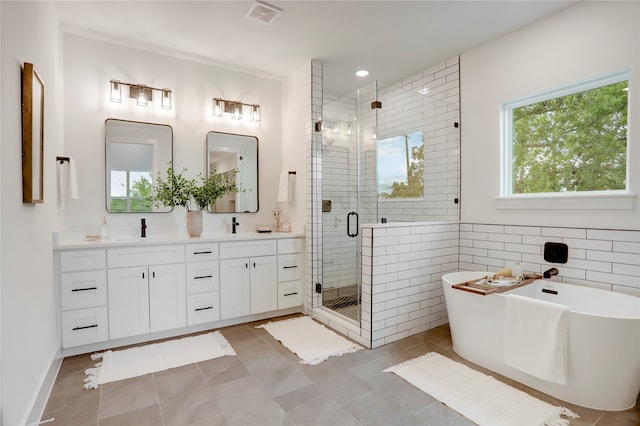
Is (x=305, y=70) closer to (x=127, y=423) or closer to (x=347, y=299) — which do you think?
(x=347, y=299)

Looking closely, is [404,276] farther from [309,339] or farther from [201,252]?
[201,252]

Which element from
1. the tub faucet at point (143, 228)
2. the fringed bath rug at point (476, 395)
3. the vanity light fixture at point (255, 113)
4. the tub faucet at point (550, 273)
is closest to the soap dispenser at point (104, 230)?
the tub faucet at point (143, 228)

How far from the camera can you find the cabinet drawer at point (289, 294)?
360cm

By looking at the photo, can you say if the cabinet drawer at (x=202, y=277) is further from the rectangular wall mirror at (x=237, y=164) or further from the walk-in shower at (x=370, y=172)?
the walk-in shower at (x=370, y=172)

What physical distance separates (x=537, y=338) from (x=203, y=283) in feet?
9.02

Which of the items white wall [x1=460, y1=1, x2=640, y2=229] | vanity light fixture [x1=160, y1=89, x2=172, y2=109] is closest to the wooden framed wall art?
vanity light fixture [x1=160, y1=89, x2=172, y2=109]

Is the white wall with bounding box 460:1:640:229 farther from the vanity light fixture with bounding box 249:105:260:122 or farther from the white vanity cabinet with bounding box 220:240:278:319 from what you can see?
the vanity light fixture with bounding box 249:105:260:122

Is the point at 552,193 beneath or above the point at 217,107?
beneath

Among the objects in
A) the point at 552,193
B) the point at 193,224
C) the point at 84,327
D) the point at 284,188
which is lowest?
the point at 84,327

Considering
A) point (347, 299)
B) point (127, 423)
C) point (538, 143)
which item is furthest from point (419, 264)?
point (127, 423)

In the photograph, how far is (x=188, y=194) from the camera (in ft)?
11.1

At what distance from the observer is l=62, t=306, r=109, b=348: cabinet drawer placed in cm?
262

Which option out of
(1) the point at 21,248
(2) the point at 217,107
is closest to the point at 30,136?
(1) the point at 21,248

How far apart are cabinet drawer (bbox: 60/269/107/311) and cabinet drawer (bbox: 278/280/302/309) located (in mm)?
1625
